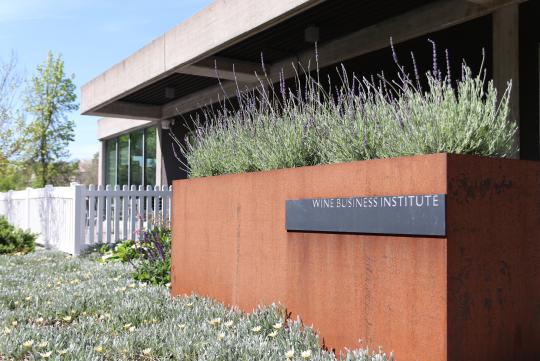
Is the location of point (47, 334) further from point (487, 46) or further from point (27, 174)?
point (27, 174)

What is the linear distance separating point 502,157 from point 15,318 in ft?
12.9

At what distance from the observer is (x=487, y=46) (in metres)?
7.15

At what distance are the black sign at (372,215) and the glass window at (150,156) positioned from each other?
1433 centimetres

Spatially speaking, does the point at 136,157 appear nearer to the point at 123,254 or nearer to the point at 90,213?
the point at 90,213

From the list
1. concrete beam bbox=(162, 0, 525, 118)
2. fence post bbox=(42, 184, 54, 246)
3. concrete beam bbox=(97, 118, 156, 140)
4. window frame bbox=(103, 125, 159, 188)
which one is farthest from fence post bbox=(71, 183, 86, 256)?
concrete beam bbox=(97, 118, 156, 140)

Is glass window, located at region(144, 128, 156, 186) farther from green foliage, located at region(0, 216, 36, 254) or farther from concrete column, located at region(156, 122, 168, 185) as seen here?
green foliage, located at region(0, 216, 36, 254)

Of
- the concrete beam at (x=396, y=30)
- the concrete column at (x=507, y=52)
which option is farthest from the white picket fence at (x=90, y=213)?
the concrete column at (x=507, y=52)

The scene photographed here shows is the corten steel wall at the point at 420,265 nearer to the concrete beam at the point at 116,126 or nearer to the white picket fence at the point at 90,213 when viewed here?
the white picket fence at the point at 90,213

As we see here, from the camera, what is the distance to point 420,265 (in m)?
2.85

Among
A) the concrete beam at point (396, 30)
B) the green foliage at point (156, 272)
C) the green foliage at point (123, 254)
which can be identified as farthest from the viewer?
the green foliage at point (123, 254)

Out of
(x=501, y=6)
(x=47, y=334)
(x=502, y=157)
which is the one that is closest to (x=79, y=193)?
(x=47, y=334)

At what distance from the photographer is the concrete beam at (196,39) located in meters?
7.36

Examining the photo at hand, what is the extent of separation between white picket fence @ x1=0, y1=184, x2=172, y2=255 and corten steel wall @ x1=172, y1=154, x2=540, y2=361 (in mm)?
5768

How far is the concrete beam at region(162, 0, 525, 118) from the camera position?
716 cm
